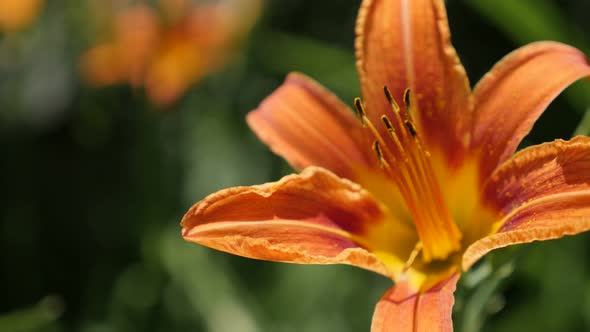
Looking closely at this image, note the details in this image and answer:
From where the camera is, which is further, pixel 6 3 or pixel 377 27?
pixel 6 3

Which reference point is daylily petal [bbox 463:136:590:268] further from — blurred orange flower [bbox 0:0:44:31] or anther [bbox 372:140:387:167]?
blurred orange flower [bbox 0:0:44:31]

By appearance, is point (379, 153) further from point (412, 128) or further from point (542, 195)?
point (542, 195)

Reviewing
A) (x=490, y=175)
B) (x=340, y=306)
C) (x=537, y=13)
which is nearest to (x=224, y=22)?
(x=340, y=306)

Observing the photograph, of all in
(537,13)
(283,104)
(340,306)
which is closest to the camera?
(283,104)

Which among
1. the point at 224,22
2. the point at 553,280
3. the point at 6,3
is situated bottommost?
the point at 553,280

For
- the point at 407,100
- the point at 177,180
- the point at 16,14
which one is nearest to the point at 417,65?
the point at 407,100

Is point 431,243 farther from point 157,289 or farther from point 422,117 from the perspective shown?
point 157,289

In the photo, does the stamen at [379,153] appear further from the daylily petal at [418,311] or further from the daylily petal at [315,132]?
the daylily petal at [418,311]
